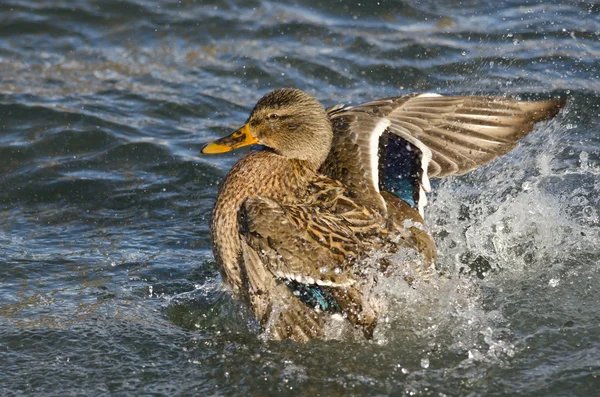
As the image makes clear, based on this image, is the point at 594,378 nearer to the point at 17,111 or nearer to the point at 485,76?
the point at 485,76

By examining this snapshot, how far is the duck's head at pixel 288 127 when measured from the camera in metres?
5.07

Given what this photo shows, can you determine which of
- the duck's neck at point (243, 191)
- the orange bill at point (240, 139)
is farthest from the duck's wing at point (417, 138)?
the orange bill at point (240, 139)

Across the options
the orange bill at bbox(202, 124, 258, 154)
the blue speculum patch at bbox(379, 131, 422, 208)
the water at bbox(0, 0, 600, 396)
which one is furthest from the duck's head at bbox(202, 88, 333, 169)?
the water at bbox(0, 0, 600, 396)

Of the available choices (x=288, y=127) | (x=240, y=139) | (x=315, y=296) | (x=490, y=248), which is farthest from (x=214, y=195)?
(x=315, y=296)

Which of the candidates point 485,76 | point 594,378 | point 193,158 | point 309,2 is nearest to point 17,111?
point 193,158

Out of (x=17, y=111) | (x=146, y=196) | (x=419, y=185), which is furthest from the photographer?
(x=17, y=111)

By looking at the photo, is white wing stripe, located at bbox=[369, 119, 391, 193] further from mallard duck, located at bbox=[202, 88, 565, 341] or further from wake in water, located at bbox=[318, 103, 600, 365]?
wake in water, located at bbox=[318, 103, 600, 365]

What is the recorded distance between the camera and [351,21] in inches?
382

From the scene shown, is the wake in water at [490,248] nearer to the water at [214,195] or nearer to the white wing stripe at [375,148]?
the water at [214,195]

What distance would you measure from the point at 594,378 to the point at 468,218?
194cm

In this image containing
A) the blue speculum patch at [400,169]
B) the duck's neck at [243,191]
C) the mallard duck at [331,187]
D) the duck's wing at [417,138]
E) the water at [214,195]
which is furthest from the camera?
the blue speculum patch at [400,169]

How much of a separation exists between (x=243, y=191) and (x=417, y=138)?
1.21m

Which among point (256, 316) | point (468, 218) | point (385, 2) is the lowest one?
point (256, 316)

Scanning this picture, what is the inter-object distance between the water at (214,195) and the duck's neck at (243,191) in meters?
0.43
